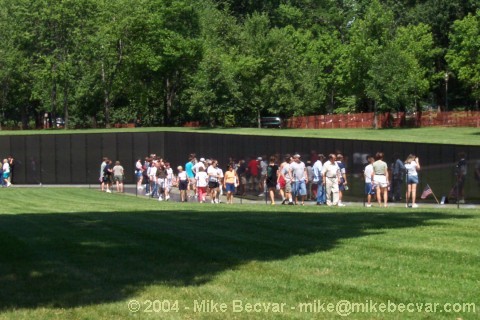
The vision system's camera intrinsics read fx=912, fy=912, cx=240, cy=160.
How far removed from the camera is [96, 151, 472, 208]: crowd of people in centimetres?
2775

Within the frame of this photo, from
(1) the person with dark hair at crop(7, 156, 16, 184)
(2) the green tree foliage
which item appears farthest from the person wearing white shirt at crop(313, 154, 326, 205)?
(2) the green tree foliage

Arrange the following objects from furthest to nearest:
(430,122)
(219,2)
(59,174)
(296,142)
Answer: (219,2) → (430,122) → (59,174) → (296,142)

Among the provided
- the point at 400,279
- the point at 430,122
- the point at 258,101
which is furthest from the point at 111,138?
the point at 400,279

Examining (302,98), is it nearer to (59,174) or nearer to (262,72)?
(262,72)

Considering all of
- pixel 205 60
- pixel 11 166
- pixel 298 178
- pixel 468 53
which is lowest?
pixel 298 178

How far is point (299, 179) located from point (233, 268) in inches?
720

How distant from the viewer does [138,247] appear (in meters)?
13.2

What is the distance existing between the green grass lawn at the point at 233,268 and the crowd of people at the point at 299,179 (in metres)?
10.9

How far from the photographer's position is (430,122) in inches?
2805

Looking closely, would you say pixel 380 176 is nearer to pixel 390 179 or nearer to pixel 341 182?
pixel 341 182

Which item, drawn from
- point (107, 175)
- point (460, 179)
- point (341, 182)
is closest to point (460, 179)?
point (460, 179)

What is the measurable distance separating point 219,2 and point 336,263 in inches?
3447

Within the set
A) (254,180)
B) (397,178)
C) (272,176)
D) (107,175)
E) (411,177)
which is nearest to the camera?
(411,177)

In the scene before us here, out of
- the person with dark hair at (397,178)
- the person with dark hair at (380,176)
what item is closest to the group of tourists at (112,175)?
the person with dark hair at (397,178)
